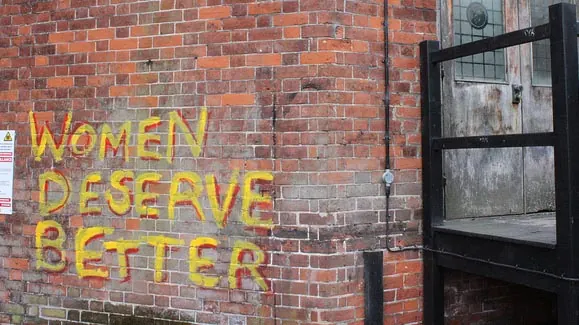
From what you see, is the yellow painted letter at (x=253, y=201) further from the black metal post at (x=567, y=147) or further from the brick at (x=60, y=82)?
the black metal post at (x=567, y=147)

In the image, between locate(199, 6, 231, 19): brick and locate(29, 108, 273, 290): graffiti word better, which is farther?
locate(199, 6, 231, 19): brick

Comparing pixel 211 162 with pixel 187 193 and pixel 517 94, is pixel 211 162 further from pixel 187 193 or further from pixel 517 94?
pixel 517 94

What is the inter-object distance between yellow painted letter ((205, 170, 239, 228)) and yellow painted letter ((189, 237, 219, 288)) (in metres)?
0.16

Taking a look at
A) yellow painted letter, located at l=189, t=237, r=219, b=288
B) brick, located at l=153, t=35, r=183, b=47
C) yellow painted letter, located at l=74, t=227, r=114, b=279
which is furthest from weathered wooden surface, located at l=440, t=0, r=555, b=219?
yellow painted letter, located at l=74, t=227, r=114, b=279

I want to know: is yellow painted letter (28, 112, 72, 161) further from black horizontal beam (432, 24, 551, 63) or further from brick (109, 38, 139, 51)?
black horizontal beam (432, 24, 551, 63)

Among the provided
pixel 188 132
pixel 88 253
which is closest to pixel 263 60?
pixel 188 132

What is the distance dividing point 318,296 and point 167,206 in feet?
4.27

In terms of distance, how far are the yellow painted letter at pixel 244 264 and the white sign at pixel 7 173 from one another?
2094 mm

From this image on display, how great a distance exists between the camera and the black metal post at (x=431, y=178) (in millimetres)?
4359

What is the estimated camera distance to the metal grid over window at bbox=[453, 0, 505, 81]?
187 inches

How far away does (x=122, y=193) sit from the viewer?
4.64 meters

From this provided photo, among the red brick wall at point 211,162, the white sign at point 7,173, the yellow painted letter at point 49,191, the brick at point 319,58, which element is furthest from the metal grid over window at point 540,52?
the white sign at point 7,173

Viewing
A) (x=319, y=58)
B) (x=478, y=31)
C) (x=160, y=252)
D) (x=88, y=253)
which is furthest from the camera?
(x=478, y=31)

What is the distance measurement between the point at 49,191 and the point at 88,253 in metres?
0.63
